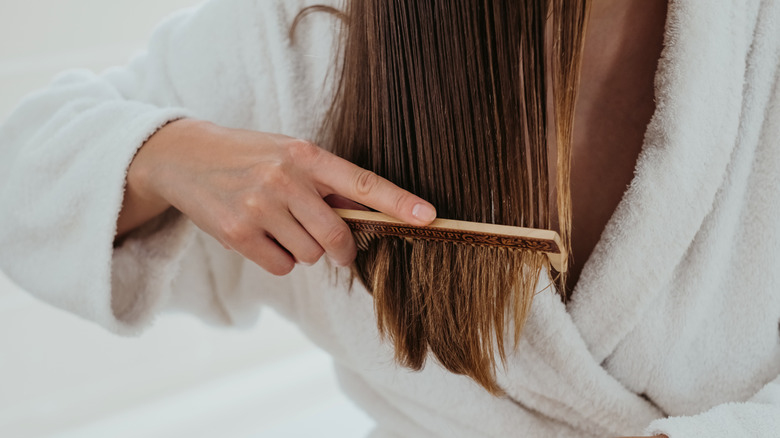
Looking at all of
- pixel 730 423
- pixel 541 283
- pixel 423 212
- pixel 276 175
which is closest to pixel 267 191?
pixel 276 175

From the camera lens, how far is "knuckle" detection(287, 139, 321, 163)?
47cm

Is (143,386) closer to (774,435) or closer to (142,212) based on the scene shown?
(142,212)

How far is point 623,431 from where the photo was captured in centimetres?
62

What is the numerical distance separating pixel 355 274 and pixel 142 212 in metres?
0.22

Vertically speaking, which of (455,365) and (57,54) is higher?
(57,54)

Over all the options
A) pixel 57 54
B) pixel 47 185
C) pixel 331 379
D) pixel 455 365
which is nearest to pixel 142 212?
pixel 47 185

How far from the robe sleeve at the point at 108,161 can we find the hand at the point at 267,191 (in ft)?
0.21

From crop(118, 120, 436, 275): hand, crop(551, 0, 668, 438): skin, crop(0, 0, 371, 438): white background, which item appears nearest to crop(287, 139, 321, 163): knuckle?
crop(118, 120, 436, 275): hand

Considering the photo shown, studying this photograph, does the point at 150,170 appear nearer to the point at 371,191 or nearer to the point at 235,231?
the point at 235,231

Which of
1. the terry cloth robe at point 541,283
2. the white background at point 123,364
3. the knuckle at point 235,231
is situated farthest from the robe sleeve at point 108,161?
the white background at point 123,364

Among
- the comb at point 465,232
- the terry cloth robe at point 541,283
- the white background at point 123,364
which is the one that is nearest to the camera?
the comb at point 465,232

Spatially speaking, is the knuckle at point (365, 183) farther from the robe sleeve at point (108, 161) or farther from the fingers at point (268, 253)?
the robe sleeve at point (108, 161)

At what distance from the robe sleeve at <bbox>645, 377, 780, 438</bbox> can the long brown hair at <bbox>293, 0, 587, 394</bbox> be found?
0.14 m

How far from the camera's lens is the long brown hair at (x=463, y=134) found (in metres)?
0.42
